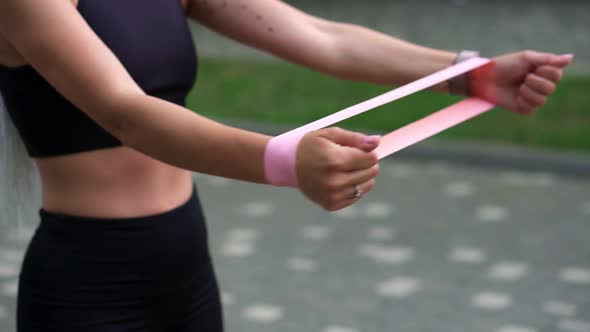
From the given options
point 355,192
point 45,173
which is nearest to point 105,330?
point 45,173

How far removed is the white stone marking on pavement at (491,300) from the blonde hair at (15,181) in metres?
2.94

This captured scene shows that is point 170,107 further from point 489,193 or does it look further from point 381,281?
point 489,193

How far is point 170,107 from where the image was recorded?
1523 mm

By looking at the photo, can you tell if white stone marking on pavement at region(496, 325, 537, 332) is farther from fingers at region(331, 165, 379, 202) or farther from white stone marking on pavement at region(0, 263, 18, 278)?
fingers at region(331, 165, 379, 202)

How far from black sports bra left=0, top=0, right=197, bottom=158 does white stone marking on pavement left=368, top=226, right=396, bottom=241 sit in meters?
3.90

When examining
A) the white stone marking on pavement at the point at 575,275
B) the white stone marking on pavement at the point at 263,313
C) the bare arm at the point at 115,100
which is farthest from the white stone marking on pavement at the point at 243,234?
the bare arm at the point at 115,100

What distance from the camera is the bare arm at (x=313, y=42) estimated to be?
2160 mm

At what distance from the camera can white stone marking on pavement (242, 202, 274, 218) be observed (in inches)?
253

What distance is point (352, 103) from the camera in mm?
8898

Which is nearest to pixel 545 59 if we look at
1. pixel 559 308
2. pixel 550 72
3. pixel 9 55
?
pixel 550 72

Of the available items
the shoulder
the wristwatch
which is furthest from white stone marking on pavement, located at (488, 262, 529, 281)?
the shoulder

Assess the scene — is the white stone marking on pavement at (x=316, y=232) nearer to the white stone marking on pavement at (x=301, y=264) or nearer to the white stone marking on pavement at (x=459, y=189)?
the white stone marking on pavement at (x=301, y=264)

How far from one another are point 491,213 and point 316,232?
3.71 feet

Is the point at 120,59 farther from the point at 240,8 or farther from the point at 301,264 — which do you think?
the point at 301,264
